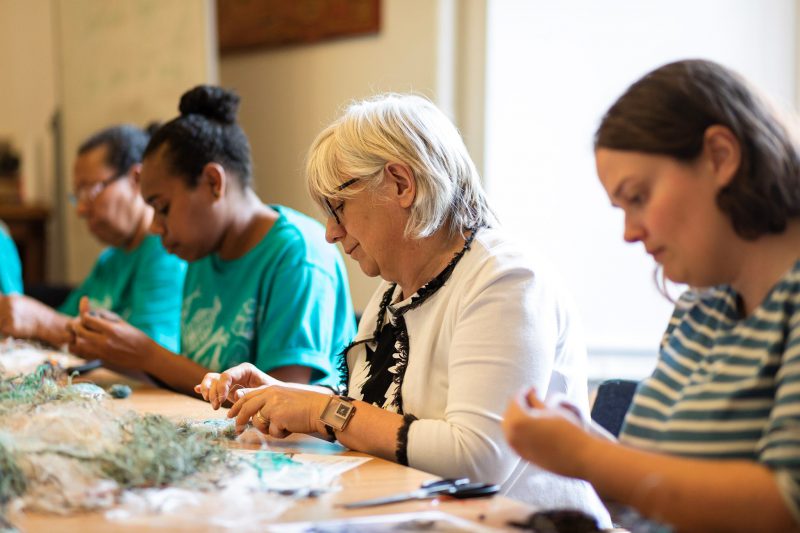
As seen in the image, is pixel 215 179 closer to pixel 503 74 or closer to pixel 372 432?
pixel 372 432

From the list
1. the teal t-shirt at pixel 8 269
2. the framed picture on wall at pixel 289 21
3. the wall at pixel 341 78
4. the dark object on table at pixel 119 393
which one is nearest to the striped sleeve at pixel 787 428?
the dark object on table at pixel 119 393

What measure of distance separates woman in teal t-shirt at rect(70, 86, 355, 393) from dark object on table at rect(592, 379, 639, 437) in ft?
2.08

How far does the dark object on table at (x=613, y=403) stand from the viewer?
1.82 metres

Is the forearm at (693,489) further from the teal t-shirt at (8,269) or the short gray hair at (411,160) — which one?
the teal t-shirt at (8,269)

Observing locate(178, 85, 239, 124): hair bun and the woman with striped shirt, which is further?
locate(178, 85, 239, 124): hair bun

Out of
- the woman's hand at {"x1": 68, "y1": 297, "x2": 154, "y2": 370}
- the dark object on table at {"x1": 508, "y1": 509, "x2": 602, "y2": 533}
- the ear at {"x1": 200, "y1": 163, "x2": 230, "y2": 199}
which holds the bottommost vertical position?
the woman's hand at {"x1": 68, "y1": 297, "x2": 154, "y2": 370}

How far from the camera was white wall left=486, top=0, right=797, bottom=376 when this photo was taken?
3316 mm

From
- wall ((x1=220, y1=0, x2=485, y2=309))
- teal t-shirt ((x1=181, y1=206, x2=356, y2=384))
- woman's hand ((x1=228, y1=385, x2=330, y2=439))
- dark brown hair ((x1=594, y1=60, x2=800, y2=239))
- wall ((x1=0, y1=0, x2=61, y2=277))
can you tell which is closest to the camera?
dark brown hair ((x1=594, y1=60, x2=800, y2=239))

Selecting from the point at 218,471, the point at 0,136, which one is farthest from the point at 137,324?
the point at 0,136

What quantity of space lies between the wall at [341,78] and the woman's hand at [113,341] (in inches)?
54.4

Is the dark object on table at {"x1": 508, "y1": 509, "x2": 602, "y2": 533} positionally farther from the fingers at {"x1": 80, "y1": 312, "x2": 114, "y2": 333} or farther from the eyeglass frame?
the fingers at {"x1": 80, "y1": 312, "x2": 114, "y2": 333}

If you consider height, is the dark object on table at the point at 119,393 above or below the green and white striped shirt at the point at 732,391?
below

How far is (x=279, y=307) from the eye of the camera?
2275 millimetres

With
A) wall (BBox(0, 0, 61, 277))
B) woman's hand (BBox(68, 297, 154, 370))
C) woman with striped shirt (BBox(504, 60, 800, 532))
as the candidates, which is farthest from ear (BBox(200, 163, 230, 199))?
wall (BBox(0, 0, 61, 277))
